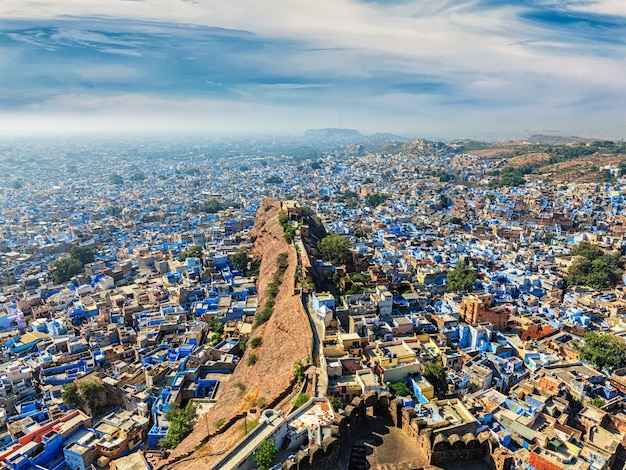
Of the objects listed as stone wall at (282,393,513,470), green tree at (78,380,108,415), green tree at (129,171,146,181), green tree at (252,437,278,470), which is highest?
stone wall at (282,393,513,470)

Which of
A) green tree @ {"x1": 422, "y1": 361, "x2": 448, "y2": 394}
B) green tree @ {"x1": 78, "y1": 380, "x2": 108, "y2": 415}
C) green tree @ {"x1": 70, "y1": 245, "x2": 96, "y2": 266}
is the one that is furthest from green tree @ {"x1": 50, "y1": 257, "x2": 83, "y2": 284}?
green tree @ {"x1": 422, "y1": 361, "x2": 448, "y2": 394}

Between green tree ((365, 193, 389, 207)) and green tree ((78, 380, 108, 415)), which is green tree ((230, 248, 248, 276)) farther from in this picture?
green tree ((365, 193, 389, 207))

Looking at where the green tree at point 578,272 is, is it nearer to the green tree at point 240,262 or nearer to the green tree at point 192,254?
the green tree at point 240,262

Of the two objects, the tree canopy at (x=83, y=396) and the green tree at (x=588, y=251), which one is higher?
the green tree at (x=588, y=251)

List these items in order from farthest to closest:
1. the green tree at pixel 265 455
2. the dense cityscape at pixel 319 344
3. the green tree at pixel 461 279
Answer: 1. the green tree at pixel 461 279
2. the dense cityscape at pixel 319 344
3. the green tree at pixel 265 455

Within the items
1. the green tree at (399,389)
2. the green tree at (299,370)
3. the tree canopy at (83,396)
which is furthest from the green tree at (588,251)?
the tree canopy at (83,396)
